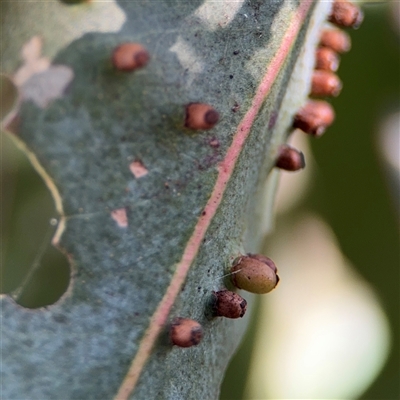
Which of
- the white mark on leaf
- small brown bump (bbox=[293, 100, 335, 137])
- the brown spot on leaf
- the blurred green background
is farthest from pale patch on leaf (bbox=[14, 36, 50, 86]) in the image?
the blurred green background

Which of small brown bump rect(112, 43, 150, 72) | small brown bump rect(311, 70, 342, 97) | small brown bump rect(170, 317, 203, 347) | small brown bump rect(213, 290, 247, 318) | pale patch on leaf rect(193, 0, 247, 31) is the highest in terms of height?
pale patch on leaf rect(193, 0, 247, 31)

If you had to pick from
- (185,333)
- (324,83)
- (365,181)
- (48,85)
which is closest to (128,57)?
(48,85)

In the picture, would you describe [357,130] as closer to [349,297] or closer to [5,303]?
[349,297]

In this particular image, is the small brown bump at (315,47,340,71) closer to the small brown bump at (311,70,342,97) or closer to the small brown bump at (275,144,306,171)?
the small brown bump at (311,70,342,97)

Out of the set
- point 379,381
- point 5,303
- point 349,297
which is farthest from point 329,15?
point 379,381

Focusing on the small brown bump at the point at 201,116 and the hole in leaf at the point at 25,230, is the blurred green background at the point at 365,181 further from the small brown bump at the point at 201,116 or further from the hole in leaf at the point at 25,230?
the small brown bump at the point at 201,116
